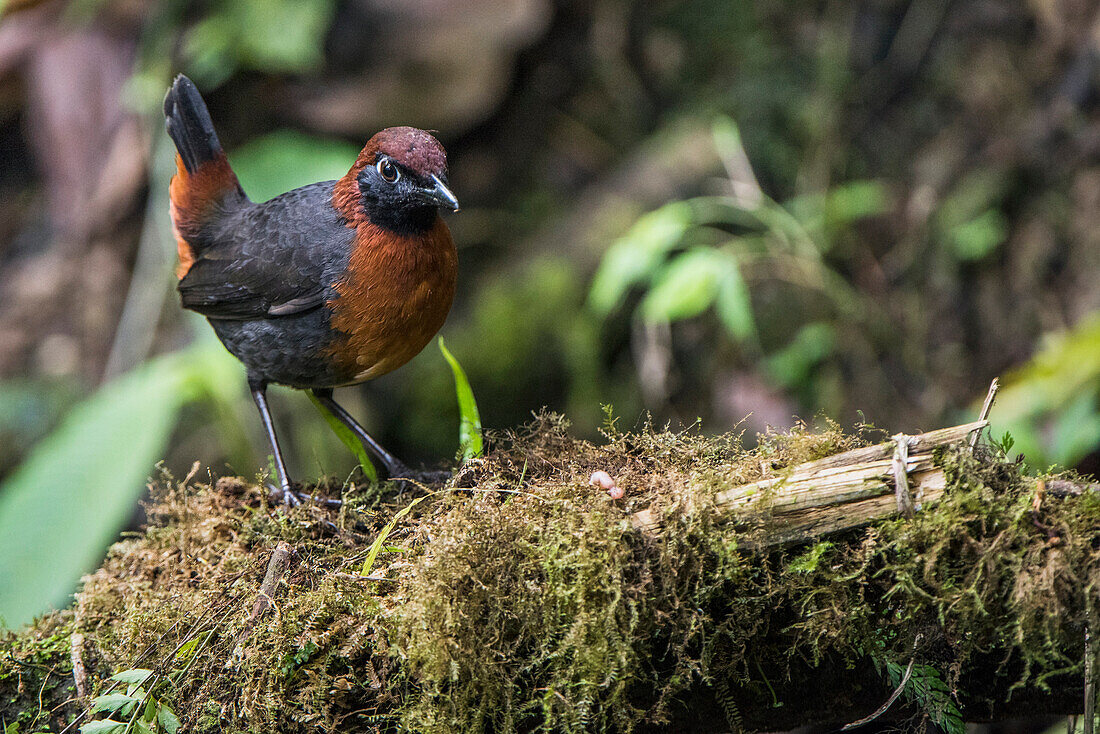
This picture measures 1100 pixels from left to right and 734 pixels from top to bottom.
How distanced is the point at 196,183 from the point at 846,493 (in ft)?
8.78

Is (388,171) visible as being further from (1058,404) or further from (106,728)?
(1058,404)

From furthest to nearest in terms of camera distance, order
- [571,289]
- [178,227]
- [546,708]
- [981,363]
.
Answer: [571,289] → [981,363] → [178,227] → [546,708]

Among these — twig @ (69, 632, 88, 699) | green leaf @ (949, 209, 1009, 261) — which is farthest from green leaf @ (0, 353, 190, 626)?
green leaf @ (949, 209, 1009, 261)

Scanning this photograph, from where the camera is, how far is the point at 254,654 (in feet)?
6.32

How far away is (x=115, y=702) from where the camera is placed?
6.14ft

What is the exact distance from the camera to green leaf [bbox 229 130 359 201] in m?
4.62

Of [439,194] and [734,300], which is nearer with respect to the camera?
[439,194]

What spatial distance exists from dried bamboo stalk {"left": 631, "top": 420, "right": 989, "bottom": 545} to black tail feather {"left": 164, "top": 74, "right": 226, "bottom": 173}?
8.34 ft

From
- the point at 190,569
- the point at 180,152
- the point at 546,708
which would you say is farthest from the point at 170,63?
the point at 546,708

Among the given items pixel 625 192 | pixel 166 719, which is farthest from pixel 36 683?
pixel 625 192

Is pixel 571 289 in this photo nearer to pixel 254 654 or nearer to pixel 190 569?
pixel 190 569

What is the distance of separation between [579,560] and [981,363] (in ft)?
15.1

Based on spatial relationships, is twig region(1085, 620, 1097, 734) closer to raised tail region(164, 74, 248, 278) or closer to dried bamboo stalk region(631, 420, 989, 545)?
dried bamboo stalk region(631, 420, 989, 545)

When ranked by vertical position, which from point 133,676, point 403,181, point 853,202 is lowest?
point 133,676
